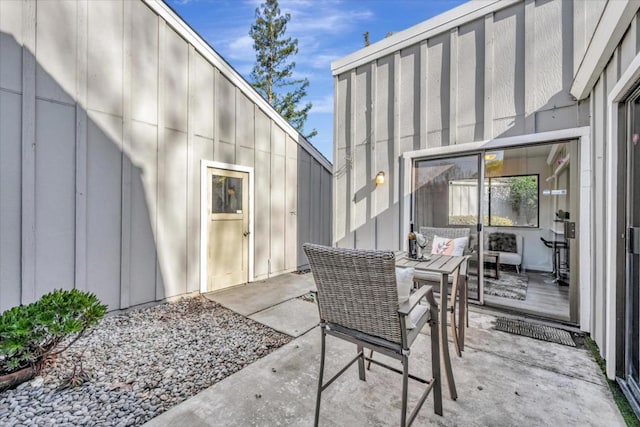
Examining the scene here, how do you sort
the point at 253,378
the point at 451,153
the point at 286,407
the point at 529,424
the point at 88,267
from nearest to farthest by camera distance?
the point at 529,424, the point at 286,407, the point at 253,378, the point at 88,267, the point at 451,153

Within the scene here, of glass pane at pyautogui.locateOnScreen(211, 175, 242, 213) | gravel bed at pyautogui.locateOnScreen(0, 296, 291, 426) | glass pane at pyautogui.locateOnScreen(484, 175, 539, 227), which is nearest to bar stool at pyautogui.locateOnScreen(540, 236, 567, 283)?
glass pane at pyautogui.locateOnScreen(484, 175, 539, 227)

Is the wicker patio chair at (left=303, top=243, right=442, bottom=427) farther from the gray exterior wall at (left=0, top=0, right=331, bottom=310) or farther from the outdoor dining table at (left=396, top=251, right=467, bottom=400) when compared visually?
the gray exterior wall at (left=0, top=0, right=331, bottom=310)

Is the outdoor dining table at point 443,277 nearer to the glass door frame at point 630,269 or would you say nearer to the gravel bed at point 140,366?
the glass door frame at point 630,269

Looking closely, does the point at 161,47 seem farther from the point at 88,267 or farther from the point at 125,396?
the point at 125,396

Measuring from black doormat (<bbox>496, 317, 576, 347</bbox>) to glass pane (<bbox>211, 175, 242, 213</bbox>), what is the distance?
173 inches

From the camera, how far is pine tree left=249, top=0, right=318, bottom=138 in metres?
11.3

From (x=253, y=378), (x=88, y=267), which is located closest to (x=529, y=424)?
(x=253, y=378)

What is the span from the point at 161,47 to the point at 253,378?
460 cm

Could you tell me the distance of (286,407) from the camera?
1.90 meters

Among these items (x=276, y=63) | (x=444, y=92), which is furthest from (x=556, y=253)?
(x=276, y=63)

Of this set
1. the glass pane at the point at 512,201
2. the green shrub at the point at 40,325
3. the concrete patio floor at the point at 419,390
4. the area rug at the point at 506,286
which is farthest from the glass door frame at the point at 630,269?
the green shrub at the point at 40,325

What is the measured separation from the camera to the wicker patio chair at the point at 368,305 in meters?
1.45

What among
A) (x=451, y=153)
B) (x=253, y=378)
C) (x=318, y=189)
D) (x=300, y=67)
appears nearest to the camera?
(x=253, y=378)

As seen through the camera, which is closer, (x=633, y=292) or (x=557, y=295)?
(x=633, y=292)
